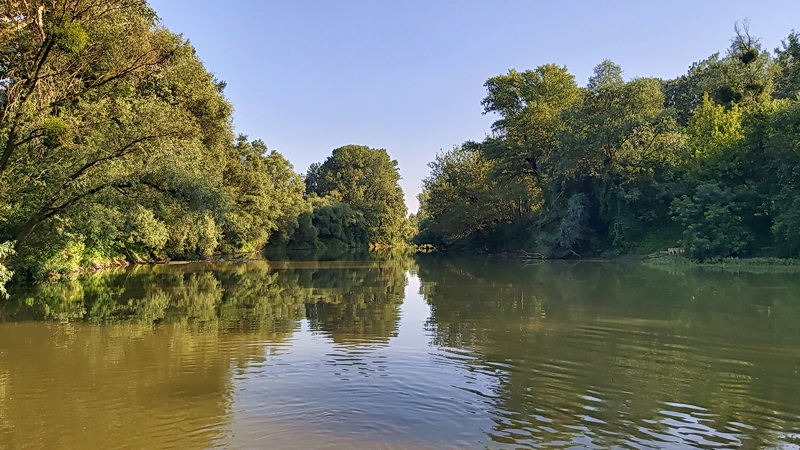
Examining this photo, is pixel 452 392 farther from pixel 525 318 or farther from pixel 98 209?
pixel 98 209

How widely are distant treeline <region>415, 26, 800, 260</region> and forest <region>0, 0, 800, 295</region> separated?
0.14 metres

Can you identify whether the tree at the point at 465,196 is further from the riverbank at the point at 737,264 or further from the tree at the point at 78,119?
the tree at the point at 78,119

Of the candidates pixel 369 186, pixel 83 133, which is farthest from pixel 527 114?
pixel 369 186

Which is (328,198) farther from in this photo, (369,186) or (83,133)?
(83,133)

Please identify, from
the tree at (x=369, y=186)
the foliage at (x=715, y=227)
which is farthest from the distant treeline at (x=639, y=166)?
the tree at (x=369, y=186)

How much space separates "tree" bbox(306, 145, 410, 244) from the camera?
3807 inches

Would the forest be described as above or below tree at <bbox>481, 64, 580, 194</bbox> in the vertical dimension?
below

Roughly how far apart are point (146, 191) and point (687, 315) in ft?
50.2

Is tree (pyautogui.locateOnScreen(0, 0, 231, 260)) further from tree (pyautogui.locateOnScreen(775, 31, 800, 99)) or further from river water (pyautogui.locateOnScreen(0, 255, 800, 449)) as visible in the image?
tree (pyautogui.locateOnScreen(775, 31, 800, 99))

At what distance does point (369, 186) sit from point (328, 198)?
14.9 meters

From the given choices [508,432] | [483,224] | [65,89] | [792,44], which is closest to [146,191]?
[65,89]

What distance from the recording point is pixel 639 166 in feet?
135

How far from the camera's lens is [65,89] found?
1606 centimetres

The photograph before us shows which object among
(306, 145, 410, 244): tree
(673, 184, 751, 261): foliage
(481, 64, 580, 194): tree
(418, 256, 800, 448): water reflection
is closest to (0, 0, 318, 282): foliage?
(418, 256, 800, 448): water reflection
